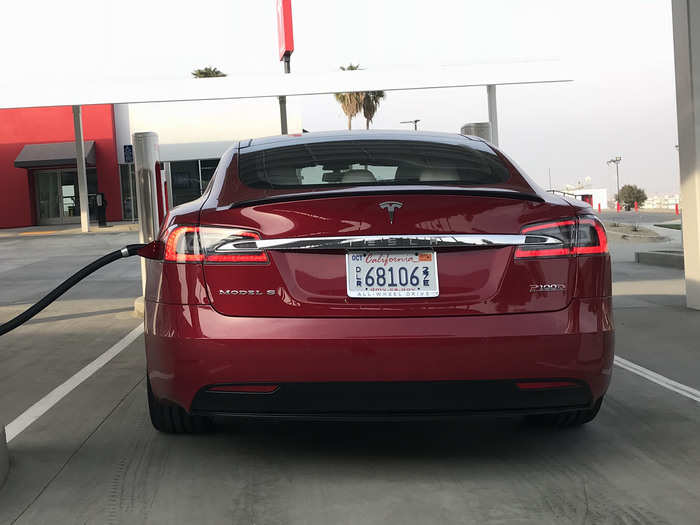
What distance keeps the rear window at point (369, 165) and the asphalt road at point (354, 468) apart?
1.22m

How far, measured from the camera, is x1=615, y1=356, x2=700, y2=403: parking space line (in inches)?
223

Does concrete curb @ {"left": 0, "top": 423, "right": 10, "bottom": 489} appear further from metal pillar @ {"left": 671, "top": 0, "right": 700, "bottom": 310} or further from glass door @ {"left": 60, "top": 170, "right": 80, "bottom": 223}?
glass door @ {"left": 60, "top": 170, "right": 80, "bottom": 223}

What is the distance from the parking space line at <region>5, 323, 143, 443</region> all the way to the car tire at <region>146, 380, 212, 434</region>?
0.77 m

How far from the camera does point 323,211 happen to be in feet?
12.5

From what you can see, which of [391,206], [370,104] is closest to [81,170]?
[391,206]

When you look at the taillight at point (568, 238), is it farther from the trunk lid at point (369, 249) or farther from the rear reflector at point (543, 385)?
the rear reflector at point (543, 385)

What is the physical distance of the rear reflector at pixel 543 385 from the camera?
12.4ft

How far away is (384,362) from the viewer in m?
3.70

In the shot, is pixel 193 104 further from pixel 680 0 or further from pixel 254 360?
pixel 254 360

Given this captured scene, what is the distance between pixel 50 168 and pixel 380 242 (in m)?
40.3

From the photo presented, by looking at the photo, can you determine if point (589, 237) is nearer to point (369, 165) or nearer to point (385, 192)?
point (385, 192)

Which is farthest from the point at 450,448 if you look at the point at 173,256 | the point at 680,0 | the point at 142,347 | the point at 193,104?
the point at 193,104

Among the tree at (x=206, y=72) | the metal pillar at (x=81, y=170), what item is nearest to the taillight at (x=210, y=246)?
the metal pillar at (x=81, y=170)

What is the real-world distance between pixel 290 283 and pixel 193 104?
40.1m
